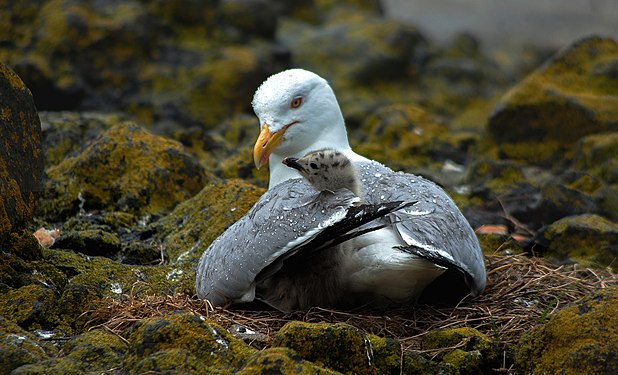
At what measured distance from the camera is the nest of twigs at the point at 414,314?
557 centimetres

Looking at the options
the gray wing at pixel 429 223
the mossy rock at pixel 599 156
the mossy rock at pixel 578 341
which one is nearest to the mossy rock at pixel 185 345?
the gray wing at pixel 429 223

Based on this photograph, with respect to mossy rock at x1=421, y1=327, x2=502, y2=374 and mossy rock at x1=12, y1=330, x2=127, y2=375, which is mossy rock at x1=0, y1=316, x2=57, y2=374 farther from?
mossy rock at x1=421, y1=327, x2=502, y2=374

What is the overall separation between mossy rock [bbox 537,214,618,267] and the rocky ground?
0.01 meters

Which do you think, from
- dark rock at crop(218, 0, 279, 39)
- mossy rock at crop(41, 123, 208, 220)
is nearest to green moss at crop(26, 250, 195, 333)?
mossy rock at crop(41, 123, 208, 220)

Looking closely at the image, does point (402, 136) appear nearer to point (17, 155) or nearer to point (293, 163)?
point (293, 163)

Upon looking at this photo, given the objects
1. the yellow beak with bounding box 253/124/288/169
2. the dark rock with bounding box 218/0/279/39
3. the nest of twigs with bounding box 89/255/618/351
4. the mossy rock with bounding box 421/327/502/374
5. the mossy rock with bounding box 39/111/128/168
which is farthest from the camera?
the dark rock with bounding box 218/0/279/39

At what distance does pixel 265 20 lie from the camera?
14.6 meters

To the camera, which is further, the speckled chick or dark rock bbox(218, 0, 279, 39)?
dark rock bbox(218, 0, 279, 39)

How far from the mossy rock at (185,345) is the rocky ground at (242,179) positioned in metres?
0.01

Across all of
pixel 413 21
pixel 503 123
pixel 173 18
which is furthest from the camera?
pixel 413 21

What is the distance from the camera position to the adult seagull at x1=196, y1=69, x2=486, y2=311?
17.4ft

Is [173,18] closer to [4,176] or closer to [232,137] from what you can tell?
[232,137]

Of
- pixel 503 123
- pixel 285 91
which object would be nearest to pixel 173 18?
pixel 503 123

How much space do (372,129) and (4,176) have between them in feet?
21.7
